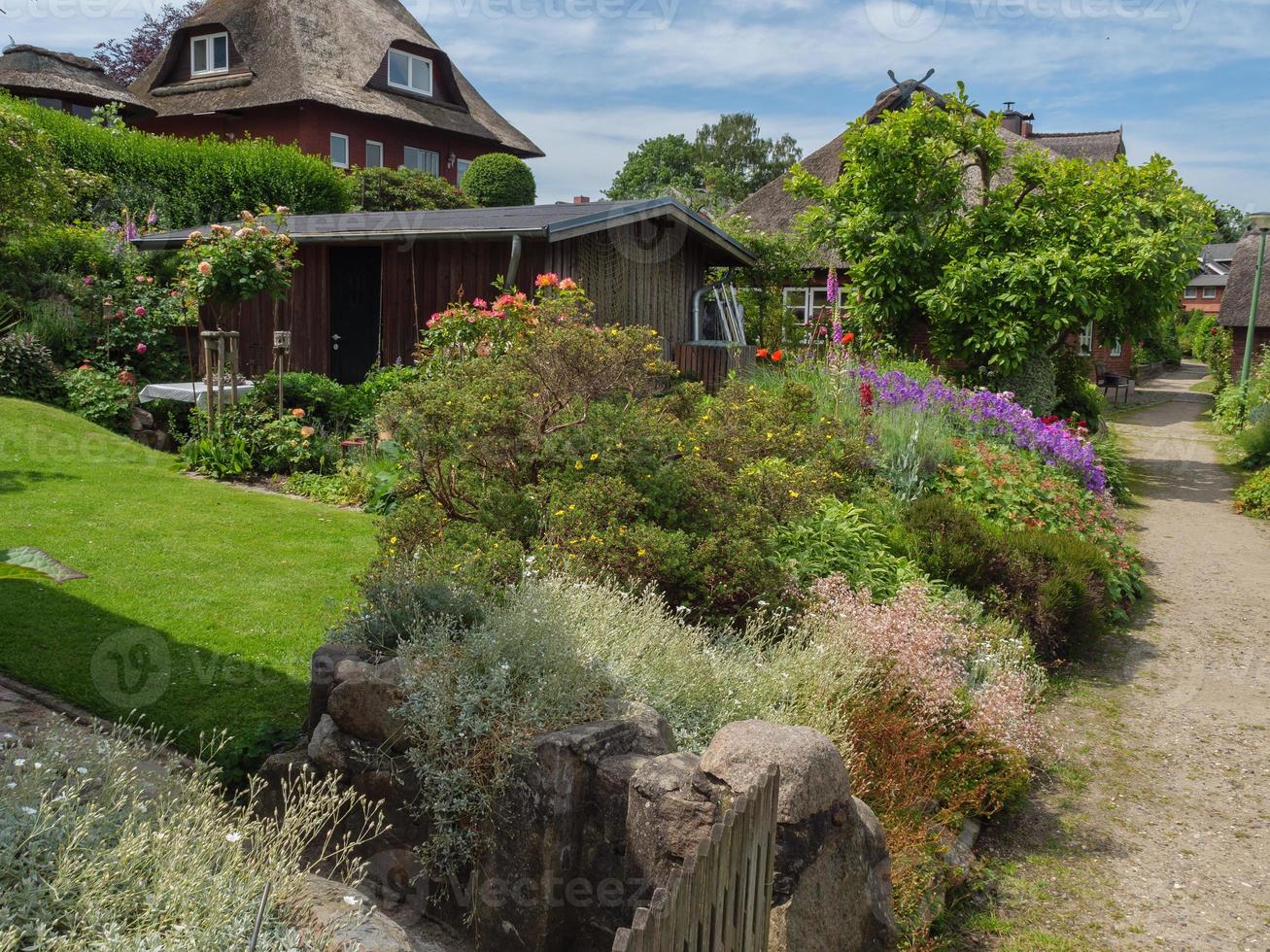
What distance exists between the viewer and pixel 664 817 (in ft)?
11.7

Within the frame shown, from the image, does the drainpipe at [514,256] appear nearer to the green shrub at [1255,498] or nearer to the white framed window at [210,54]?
the green shrub at [1255,498]

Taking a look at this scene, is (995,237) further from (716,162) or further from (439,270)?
(716,162)

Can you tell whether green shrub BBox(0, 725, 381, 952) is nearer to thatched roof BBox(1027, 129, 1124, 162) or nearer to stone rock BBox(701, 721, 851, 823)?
stone rock BBox(701, 721, 851, 823)

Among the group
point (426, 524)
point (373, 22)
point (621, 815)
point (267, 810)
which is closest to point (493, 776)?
point (621, 815)

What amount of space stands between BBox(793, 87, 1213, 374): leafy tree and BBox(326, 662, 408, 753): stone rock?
42.8 feet

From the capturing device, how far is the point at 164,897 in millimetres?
2662

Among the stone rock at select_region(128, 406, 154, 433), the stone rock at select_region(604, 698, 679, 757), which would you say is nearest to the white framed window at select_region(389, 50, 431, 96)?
the stone rock at select_region(128, 406, 154, 433)

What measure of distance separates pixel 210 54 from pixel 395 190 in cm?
922

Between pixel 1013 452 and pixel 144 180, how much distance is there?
19643mm

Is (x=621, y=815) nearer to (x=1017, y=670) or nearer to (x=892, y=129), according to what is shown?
(x=1017, y=670)

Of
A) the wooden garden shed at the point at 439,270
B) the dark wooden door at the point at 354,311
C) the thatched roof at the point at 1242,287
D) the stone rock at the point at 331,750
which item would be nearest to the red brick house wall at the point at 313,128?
the wooden garden shed at the point at 439,270

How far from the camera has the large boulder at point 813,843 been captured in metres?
3.65

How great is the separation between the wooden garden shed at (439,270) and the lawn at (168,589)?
4937 mm

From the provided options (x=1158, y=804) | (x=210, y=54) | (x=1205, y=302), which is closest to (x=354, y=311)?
(x=1158, y=804)
